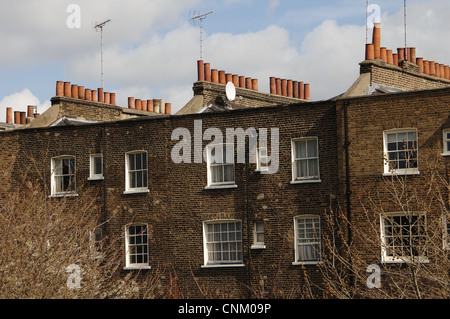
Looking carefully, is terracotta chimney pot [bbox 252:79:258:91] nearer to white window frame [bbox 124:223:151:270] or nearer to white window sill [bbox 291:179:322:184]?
white window sill [bbox 291:179:322:184]

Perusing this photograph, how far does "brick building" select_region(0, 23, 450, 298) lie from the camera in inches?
1235

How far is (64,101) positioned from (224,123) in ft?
33.4

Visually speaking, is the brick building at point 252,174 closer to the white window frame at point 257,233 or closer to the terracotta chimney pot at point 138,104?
the white window frame at point 257,233

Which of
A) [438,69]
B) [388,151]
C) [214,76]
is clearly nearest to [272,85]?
[214,76]

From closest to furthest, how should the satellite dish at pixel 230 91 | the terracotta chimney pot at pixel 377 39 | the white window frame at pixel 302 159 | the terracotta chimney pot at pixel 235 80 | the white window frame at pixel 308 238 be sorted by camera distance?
the white window frame at pixel 308 238 < the white window frame at pixel 302 159 < the terracotta chimney pot at pixel 377 39 < the satellite dish at pixel 230 91 < the terracotta chimney pot at pixel 235 80

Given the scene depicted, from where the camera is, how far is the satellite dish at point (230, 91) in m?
39.4

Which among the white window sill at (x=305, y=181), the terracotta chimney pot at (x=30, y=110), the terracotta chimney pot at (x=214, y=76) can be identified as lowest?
the white window sill at (x=305, y=181)

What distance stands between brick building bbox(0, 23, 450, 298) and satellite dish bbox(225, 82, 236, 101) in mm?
2690

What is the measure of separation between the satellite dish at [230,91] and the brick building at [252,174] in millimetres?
2690

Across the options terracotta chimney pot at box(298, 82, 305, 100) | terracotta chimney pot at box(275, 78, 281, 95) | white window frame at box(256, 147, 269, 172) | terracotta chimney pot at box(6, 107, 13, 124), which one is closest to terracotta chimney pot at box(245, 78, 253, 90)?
terracotta chimney pot at box(275, 78, 281, 95)

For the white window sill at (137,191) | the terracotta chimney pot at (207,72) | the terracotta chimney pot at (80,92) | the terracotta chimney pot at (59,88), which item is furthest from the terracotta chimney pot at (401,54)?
the terracotta chimney pot at (59,88)

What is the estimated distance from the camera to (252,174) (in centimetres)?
3397
